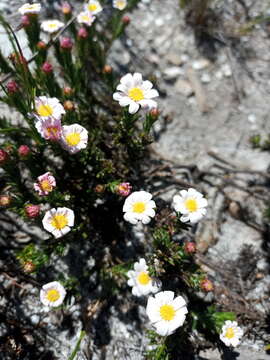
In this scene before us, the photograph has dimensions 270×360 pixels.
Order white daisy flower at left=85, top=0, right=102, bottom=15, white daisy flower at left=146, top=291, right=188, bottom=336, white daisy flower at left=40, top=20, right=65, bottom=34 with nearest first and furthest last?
white daisy flower at left=146, top=291, right=188, bottom=336 < white daisy flower at left=40, top=20, right=65, bottom=34 < white daisy flower at left=85, top=0, right=102, bottom=15

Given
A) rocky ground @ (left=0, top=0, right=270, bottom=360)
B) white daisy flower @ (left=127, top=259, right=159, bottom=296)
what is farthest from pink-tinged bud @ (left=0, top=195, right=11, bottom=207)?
white daisy flower @ (left=127, top=259, right=159, bottom=296)

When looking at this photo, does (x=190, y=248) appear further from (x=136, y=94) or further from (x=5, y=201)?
(x=5, y=201)

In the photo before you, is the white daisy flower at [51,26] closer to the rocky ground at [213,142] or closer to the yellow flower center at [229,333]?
the rocky ground at [213,142]

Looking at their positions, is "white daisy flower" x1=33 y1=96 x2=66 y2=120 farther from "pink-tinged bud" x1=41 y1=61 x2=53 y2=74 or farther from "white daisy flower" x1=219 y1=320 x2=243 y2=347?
"white daisy flower" x1=219 y1=320 x2=243 y2=347

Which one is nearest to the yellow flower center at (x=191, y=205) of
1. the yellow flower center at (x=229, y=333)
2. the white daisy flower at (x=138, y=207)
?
the white daisy flower at (x=138, y=207)

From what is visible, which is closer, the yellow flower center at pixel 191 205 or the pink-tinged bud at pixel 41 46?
the yellow flower center at pixel 191 205

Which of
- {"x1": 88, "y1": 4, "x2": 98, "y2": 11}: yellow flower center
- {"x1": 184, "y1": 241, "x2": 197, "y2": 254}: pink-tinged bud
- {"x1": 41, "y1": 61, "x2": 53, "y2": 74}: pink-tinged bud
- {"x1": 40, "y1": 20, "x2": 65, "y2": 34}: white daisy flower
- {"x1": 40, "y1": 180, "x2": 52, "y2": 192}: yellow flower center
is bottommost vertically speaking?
{"x1": 184, "y1": 241, "x2": 197, "y2": 254}: pink-tinged bud

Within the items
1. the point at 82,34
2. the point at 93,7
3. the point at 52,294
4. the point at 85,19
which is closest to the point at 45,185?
the point at 52,294
